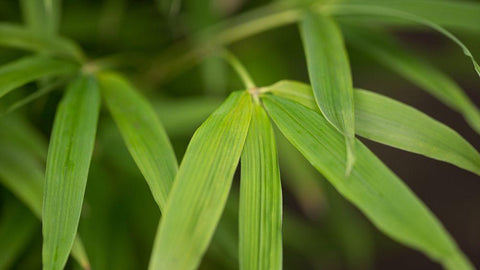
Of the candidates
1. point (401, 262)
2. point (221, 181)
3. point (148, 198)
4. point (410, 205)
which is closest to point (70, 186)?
point (221, 181)

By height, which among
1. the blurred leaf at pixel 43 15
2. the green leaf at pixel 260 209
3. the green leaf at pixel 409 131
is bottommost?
the green leaf at pixel 260 209

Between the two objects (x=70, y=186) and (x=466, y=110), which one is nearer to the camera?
(x=70, y=186)

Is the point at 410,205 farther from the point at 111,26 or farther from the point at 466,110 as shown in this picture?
the point at 111,26

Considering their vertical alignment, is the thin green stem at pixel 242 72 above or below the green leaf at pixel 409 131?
above

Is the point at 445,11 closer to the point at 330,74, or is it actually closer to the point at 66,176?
the point at 330,74

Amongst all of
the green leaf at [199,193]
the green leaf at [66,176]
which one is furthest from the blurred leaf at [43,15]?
the green leaf at [199,193]

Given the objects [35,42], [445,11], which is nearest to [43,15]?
[35,42]

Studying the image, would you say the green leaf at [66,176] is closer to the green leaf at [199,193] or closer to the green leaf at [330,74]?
the green leaf at [199,193]

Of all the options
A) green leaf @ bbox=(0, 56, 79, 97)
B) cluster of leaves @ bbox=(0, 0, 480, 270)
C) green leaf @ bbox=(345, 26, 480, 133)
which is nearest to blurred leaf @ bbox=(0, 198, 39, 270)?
cluster of leaves @ bbox=(0, 0, 480, 270)
